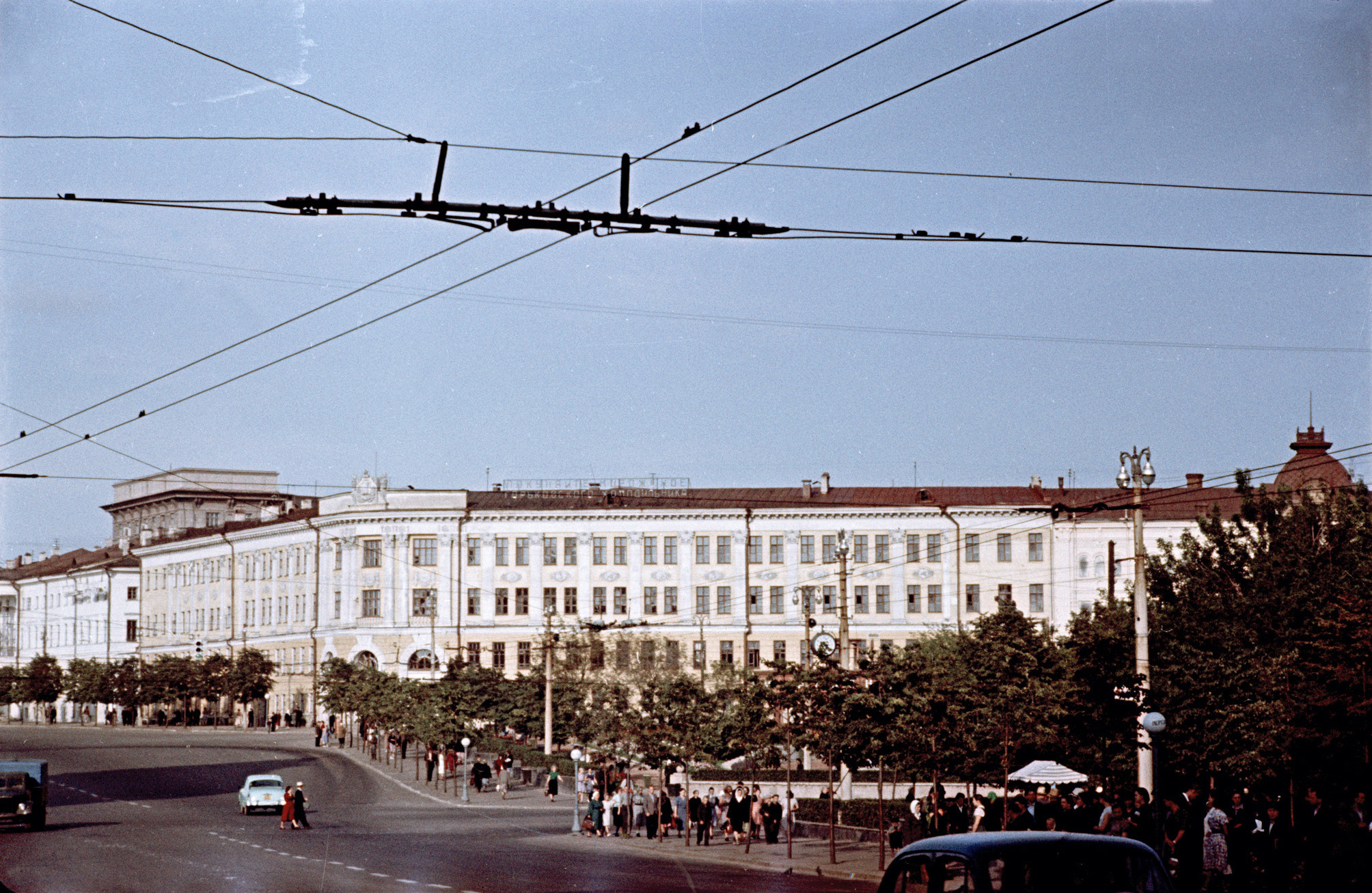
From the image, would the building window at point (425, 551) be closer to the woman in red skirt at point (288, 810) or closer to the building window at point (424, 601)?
the building window at point (424, 601)

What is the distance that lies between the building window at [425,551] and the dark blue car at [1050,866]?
99.3m

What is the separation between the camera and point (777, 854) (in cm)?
3981

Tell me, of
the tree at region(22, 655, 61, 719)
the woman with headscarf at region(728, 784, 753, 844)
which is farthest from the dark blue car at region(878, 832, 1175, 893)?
the tree at region(22, 655, 61, 719)

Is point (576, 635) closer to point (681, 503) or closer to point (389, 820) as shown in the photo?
point (681, 503)

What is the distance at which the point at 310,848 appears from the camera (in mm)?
40812

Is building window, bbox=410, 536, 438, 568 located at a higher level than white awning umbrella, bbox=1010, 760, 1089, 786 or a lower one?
higher

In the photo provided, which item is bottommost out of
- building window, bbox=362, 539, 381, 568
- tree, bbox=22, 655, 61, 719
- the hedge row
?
tree, bbox=22, 655, 61, 719

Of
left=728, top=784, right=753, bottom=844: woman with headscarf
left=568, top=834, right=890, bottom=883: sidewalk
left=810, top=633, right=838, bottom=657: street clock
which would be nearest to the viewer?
left=568, top=834, right=890, bottom=883: sidewalk

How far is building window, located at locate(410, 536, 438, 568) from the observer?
365 ft

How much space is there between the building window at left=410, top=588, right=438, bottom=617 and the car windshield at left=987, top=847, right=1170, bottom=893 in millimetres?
99077

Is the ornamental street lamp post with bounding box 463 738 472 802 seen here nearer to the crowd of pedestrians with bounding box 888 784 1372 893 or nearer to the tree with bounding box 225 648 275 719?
the crowd of pedestrians with bounding box 888 784 1372 893

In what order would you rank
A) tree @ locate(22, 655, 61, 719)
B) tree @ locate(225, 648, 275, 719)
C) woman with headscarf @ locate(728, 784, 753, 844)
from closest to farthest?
woman with headscarf @ locate(728, 784, 753, 844) < tree @ locate(225, 648, 275, 719) < tree @ locate(22, 655, 61, 719)

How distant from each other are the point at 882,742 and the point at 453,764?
3709 cm

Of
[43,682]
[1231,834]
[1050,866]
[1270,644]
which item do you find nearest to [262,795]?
[1270,644]
